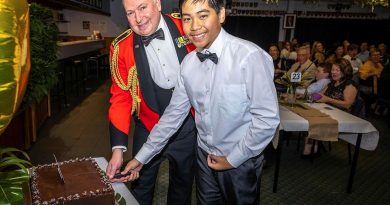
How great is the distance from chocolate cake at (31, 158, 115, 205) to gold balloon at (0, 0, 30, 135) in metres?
0.57

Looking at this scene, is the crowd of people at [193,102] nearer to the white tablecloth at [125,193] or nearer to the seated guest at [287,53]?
the white tablecloth at [125,193]

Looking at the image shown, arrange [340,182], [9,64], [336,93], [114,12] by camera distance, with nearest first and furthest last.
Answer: [9,64] → [340,182] → [336,93] → [114,12]

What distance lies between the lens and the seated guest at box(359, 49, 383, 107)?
557 cm

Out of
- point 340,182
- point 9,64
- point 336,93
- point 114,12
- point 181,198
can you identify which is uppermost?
point 114,12

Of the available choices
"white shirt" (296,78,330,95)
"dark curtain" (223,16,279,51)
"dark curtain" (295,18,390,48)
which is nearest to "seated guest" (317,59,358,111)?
"white shirt" (296,78,330,95)

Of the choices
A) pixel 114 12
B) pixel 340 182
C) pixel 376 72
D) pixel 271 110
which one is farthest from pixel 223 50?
pixel 114 12

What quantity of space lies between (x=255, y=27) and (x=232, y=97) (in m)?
14.3

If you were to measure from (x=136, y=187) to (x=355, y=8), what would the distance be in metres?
15.2

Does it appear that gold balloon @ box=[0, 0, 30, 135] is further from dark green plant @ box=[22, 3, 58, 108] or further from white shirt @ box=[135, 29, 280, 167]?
dark green plant @ box=[22, 3, 58, 108]

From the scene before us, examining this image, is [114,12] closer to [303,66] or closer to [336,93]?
[303,66]

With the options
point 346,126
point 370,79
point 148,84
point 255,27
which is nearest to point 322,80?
point 346,126

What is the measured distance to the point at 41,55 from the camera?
350 centimetres

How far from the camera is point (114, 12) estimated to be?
1334 centimetres

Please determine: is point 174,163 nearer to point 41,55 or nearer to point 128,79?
point 128,79
